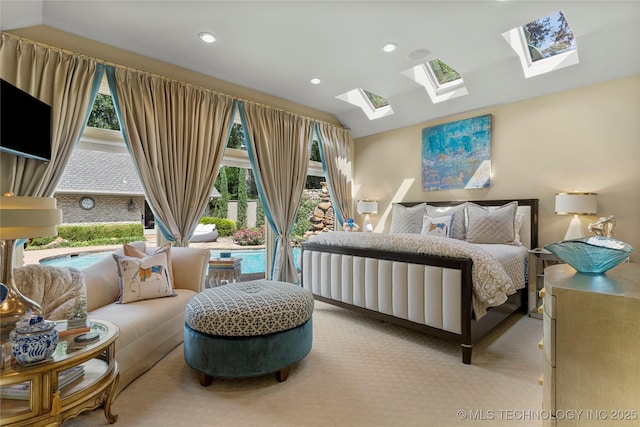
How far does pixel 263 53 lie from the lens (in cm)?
325

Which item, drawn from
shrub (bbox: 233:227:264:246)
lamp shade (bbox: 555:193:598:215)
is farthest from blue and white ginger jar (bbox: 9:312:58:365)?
lamp shade (bbox: 555:193:598:215)

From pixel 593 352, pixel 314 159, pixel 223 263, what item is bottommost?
pixel 223 263

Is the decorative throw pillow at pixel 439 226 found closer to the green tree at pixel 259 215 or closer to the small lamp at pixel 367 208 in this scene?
the small lamp at pixel 367 208

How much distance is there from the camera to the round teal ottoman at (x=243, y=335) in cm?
190

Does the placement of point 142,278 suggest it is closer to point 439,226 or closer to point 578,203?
point 439,226

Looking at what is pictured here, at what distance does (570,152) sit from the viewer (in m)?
3.46

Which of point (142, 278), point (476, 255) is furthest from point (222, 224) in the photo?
point (476, 255)

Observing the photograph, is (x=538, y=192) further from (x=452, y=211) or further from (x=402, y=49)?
(x=402, y=49)

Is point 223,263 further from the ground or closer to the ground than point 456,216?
closer to the ground

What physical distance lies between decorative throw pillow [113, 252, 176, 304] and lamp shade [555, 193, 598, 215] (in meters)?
3.96

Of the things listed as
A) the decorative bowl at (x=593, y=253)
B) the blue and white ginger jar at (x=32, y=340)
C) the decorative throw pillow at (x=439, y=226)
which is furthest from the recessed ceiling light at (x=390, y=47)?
the blue and white ginger jar at (x=32, y=340)

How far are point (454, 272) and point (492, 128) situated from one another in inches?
105

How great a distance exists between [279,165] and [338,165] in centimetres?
135

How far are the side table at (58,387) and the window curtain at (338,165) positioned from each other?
3978 millimetres
